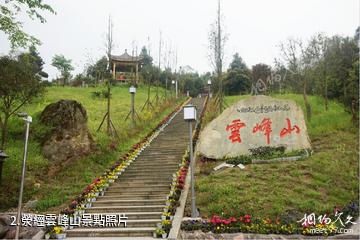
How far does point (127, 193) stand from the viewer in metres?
10.6

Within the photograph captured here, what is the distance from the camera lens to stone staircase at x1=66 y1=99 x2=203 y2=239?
831 cm

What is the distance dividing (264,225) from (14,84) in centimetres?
933

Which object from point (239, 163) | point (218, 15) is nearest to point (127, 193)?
point (239, 163)

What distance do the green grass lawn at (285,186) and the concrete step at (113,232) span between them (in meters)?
1.68

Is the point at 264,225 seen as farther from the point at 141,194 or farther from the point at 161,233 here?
the point at 141,194

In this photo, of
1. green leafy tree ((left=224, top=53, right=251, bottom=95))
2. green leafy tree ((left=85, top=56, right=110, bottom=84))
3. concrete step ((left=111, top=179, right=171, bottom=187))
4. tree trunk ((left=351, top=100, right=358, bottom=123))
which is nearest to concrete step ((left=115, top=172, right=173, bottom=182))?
concrete step ((left=111, top=179, right=171, bottom=187))

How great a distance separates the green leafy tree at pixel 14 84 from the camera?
11031mm

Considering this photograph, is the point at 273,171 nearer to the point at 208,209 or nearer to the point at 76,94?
the point at 208,209

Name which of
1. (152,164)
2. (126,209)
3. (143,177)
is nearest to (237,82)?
(152,164)

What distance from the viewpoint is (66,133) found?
12.7 metres

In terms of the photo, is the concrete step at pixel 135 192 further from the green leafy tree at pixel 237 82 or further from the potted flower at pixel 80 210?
the green leafy tree at pixel 237 82

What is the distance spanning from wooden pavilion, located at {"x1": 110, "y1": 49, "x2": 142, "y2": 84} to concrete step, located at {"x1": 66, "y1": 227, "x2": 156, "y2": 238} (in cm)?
3109

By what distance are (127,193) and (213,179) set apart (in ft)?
9.52

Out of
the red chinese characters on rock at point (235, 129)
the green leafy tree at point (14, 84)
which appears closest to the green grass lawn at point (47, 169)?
the green leafy tree at point (14, 84)
